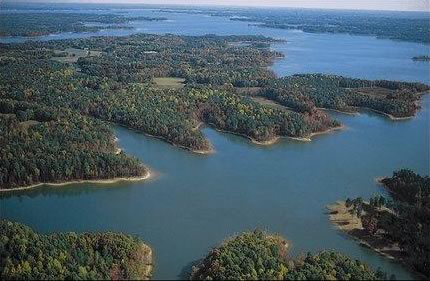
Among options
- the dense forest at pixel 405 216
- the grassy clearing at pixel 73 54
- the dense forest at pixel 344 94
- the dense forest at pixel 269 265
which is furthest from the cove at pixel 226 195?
the grassy clearing at pixel 73 54

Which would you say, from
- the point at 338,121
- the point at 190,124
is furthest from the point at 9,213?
the point at 338,121

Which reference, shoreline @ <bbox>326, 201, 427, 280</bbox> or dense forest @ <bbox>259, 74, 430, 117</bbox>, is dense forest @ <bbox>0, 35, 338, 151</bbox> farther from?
shoreline @ <bbox>326, 201, 427, 280</bbox>

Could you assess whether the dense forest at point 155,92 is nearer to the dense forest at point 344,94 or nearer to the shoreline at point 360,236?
the dense forest at point 344,94

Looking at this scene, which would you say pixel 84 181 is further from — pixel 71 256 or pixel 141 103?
pixel 141 103

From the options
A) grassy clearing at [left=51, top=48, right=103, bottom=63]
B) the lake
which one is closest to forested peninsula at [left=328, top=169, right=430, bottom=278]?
the lake

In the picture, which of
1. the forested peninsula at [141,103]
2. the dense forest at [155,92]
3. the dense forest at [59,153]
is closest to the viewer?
the dense forest at [59,153]

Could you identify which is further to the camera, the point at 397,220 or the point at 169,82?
the point at 169,82

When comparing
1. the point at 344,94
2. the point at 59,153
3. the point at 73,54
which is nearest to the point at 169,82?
the point at 344,94
